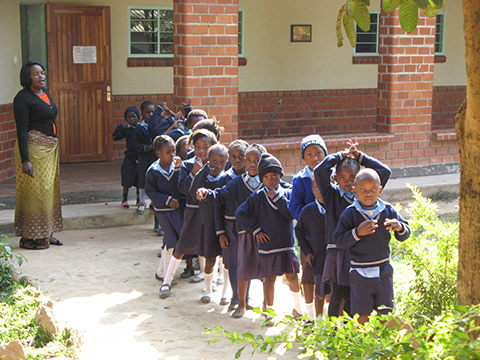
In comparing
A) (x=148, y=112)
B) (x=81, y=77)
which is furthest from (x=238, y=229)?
(x=81, y=77)

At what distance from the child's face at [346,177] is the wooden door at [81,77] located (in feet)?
23.6

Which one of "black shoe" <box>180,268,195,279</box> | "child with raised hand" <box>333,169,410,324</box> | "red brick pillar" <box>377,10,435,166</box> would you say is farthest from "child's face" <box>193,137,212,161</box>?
"red brick pillar" <box>377,10,435,166</box>

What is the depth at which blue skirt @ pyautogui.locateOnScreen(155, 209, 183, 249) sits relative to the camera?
6.54 meters

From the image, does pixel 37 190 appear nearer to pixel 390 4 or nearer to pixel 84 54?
pixel 84 54

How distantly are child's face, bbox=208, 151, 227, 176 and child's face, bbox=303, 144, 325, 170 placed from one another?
0.88 metres

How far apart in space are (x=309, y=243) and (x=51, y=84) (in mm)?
6936

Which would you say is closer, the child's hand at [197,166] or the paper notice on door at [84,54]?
the child's hand at [197,166]

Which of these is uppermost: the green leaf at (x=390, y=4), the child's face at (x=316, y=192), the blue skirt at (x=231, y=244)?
the green leaf at (x=390, y=4)

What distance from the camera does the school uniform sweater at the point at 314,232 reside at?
512cm

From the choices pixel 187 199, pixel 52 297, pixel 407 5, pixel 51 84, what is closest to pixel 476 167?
pixel 407 5

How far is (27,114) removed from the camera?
24.1 ft

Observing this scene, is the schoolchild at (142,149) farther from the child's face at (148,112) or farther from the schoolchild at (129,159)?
the schoolchild at (129,159)

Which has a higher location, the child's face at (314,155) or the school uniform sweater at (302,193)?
the child's face at (314,155)

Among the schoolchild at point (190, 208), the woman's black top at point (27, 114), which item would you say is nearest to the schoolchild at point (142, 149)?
the woman's black top at point (27, 114)
